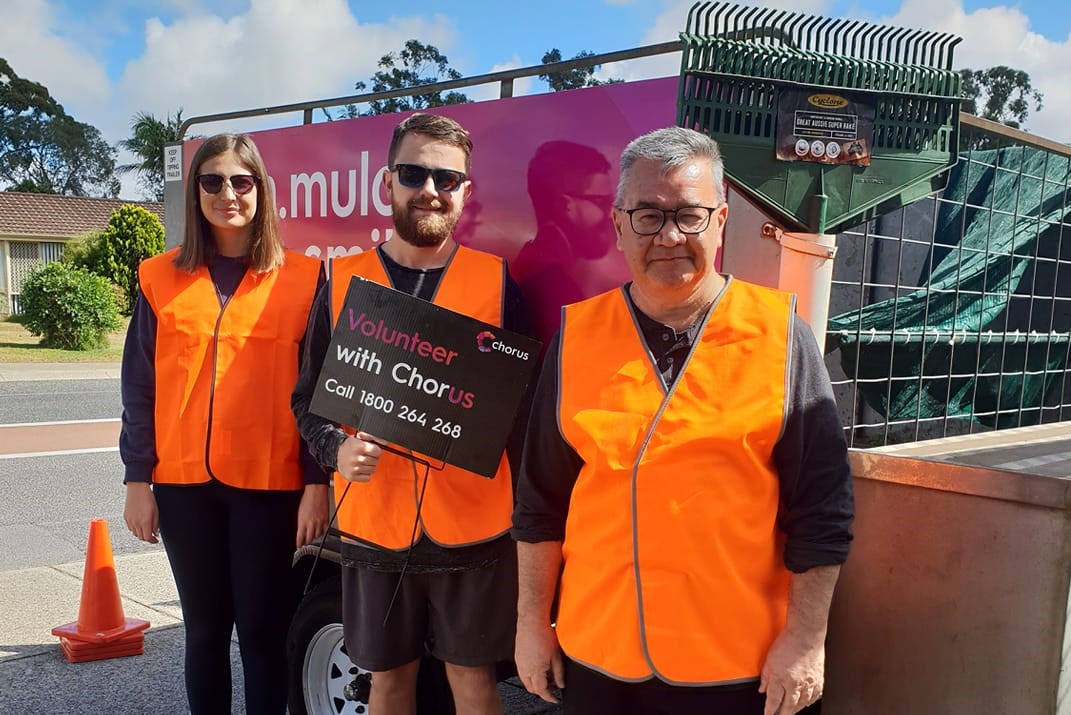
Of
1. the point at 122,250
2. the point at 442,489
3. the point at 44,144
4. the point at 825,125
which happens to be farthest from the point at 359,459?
the point at 44,144

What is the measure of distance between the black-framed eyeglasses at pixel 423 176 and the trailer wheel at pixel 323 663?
1.44m

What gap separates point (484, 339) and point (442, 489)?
44 cm

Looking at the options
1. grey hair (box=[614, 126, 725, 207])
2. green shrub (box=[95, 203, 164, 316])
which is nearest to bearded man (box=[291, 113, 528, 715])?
grey hair (box=[614, 126, 725, 207])

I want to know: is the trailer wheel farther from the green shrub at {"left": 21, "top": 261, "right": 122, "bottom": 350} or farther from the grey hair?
the green shrub at {"left": 21, "top": 261, "right": 122, "bottom": 350}

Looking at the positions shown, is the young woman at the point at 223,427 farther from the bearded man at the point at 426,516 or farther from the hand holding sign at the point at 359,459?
the hand holding sign at the point at 359,459

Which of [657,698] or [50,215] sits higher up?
[50,215]

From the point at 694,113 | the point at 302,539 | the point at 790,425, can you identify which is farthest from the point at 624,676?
the point at 302,539

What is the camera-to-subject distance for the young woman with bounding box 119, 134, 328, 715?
3.09m

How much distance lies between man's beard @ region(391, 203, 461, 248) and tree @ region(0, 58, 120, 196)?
8540cm

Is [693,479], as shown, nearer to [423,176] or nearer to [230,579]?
[423,176]

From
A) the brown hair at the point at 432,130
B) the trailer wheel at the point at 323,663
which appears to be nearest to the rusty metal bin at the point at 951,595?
the brown hair at the point at 432,130

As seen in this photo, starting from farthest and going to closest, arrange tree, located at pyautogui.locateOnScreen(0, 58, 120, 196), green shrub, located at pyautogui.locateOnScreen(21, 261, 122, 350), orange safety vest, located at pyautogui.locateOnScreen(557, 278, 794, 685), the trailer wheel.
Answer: tree, located at pyautogui.locateOnScreen(0, 58, 120, 196), green shrub, located at pyautogui.locateOnScreen(21, 261, 122, 350), the trailer wheel, orange safety vest, located at pyautogui.locateOnScreen(557, 278, 794, 685)

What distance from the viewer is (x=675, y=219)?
1.95 m

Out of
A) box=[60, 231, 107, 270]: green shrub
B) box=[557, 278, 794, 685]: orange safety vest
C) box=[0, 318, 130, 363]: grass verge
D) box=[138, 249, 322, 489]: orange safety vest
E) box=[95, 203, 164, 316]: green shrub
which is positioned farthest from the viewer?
box=[60, 231, 107, 270]: green shrub
